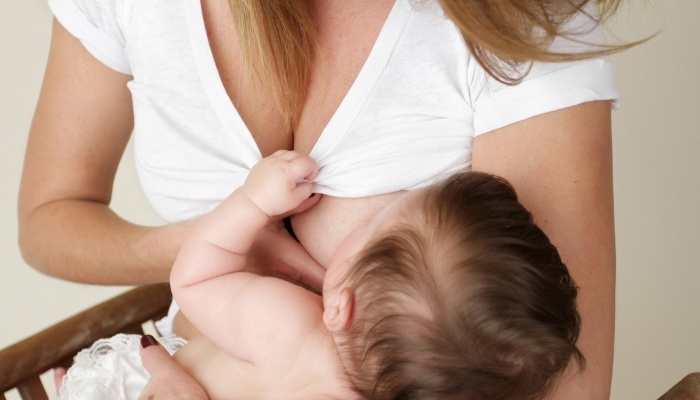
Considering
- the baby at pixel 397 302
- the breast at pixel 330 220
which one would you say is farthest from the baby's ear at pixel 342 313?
the breast at pixel 330 220

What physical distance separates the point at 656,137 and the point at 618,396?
721mm

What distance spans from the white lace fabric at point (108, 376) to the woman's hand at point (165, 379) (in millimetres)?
73

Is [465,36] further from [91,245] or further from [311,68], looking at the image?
[91,245]

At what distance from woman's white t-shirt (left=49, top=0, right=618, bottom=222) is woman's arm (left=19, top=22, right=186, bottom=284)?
0.17ft

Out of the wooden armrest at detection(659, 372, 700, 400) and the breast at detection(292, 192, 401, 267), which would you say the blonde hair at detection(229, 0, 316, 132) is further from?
the wooden armrest at detection(659, 372, 700, 400)

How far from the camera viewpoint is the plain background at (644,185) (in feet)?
6.07

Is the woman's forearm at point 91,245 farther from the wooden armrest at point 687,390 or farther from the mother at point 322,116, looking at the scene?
the wooden armrest at point 687,390

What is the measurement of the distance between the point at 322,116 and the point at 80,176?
41cm

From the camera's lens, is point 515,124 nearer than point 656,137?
Yes

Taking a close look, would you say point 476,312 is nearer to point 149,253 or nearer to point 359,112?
point 359,112

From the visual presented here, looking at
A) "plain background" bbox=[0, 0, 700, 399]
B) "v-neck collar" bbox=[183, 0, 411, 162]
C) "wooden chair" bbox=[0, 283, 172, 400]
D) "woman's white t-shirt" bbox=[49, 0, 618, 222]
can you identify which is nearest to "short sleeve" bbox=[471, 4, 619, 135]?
"woman's white t-shirt" bbox=[49, 0, 618, 222]

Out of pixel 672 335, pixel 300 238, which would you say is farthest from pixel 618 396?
pixel 300 238

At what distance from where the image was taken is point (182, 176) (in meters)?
1.04

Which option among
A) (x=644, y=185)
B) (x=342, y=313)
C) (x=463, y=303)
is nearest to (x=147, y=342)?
(x=342, y=313)
